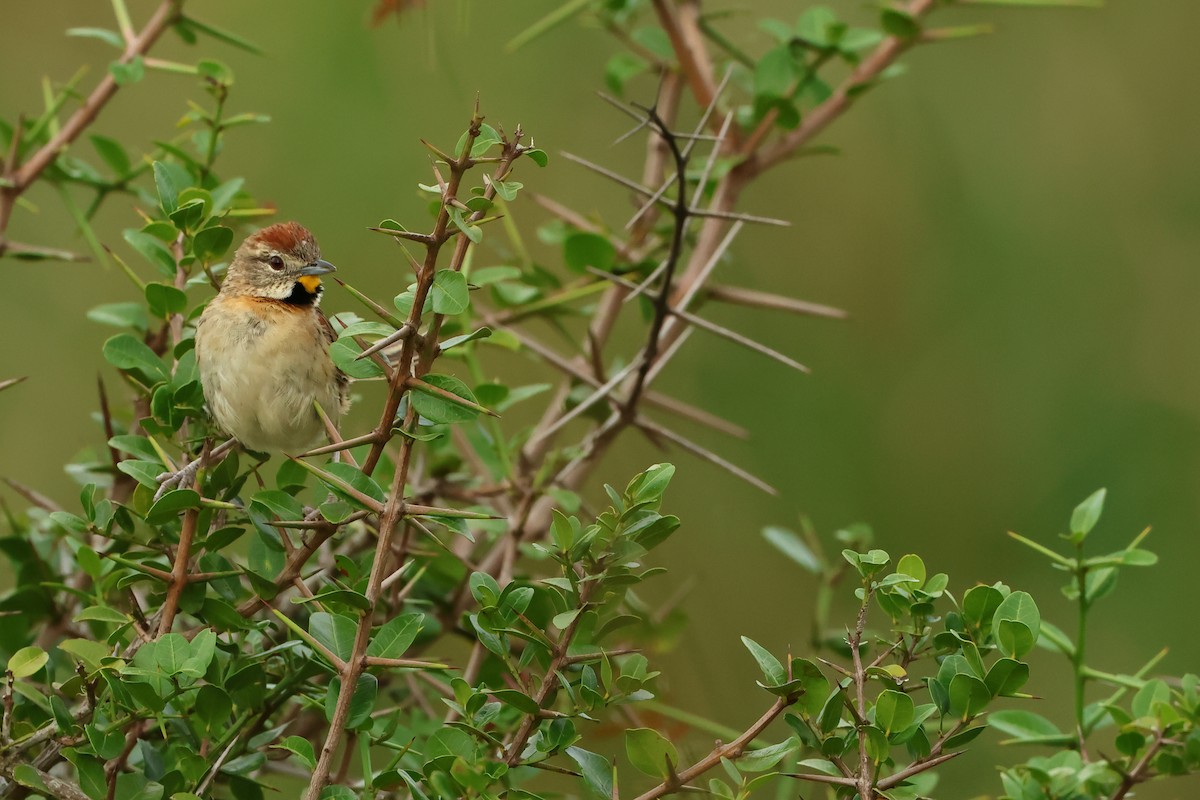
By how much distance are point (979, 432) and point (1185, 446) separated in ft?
1.91

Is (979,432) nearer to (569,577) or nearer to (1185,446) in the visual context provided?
(1185,446)

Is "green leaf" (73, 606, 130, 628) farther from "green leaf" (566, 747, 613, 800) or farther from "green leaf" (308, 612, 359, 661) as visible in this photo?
"green leaf" (566, 747, 613, 800)

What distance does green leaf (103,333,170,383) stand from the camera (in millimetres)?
1569

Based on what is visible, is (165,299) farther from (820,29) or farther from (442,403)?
(820,29)

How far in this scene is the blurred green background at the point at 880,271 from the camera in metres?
3.65

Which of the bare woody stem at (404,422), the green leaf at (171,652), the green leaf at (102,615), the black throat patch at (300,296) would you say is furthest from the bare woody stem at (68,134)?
the bare woody stem at (404,422)

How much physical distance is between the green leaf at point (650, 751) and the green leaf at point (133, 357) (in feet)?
2.60

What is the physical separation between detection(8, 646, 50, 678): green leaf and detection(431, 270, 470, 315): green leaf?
0.59m

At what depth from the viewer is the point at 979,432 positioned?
13.0ft

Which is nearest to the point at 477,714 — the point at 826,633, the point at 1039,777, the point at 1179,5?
the point at 1039,777

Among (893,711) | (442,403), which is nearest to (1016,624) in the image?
(893,711)

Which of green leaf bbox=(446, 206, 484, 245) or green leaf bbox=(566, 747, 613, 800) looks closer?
green leaf bbox=(446, 206, 484, 245)

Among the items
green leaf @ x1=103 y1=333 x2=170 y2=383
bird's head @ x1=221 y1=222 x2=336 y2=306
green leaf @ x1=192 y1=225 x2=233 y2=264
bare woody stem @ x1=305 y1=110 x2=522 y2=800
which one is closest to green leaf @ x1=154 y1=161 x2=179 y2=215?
green leaf @ x1=192 y1=225 x2=233 y2=264

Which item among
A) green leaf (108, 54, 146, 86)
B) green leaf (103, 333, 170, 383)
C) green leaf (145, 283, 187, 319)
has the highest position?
green leaf (108, 54, 146, 86)
